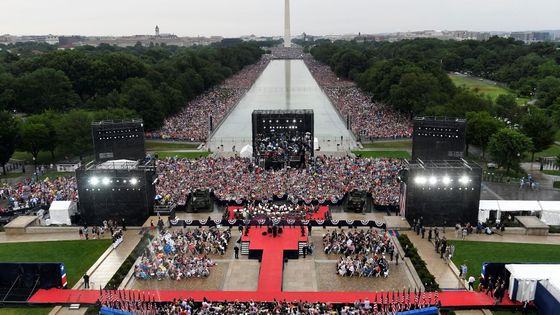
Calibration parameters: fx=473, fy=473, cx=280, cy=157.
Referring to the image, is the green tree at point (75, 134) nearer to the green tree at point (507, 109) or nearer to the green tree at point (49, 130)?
the green tree at point (49, 130)

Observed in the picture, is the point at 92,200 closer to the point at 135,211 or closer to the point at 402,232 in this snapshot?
the point at 135,211

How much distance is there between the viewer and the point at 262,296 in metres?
24.3

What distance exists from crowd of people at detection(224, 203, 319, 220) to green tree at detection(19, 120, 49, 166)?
87.8ft

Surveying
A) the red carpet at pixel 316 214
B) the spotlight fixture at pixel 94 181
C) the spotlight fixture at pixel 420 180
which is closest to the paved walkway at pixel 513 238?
the spotlight fixture at pixel 420 180

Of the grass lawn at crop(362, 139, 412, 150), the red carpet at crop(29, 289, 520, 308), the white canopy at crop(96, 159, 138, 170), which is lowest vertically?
→ the red carpet at crop(29, 289, 520, 308)

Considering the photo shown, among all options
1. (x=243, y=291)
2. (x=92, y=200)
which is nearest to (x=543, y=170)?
(x=243, y=291)

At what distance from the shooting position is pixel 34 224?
34.7 meters

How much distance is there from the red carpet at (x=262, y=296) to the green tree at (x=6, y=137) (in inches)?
1120

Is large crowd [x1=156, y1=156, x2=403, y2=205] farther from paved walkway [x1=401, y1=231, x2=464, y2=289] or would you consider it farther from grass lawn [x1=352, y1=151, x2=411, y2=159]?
paved walkway [x1=401, y1=231, x2=464, y2=289]

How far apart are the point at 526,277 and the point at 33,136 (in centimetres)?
4773

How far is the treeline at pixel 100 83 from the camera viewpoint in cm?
6831

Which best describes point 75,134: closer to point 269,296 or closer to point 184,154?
point 184,154

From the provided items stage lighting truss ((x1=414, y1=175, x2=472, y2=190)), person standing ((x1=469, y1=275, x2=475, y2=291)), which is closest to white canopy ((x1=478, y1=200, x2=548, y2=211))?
stage lighting truss ((x1=414, y1=175, x2=472, y2=190))

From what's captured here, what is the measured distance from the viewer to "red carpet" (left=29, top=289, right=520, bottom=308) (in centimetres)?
2388
